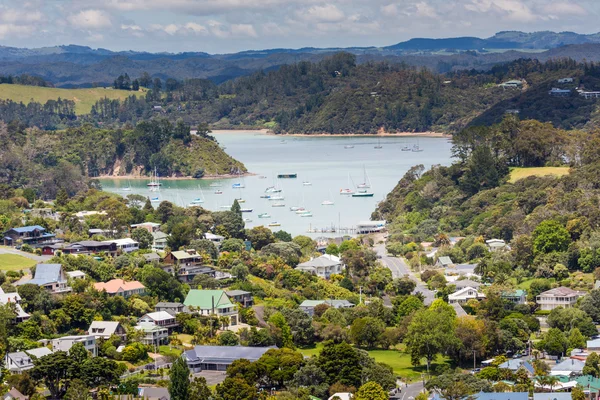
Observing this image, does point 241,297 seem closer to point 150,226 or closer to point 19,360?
point 19,360

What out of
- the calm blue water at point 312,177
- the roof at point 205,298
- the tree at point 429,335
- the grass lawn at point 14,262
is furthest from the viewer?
the calm blue water at point 312,177

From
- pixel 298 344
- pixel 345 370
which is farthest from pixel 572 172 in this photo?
pixel 345 370

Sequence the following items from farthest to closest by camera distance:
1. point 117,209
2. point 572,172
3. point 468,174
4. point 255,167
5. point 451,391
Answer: point 255,167, point 468,174, point 572,172, point 117,209, point 451,391

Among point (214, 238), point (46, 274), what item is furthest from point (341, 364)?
point (214, 238)

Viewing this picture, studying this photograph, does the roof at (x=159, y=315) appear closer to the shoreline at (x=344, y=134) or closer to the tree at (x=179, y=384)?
the tree at (x=179, y=384)

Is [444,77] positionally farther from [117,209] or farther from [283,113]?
[117,209]

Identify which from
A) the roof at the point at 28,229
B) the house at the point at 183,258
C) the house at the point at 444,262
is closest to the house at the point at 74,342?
the house at the point at 183,258
